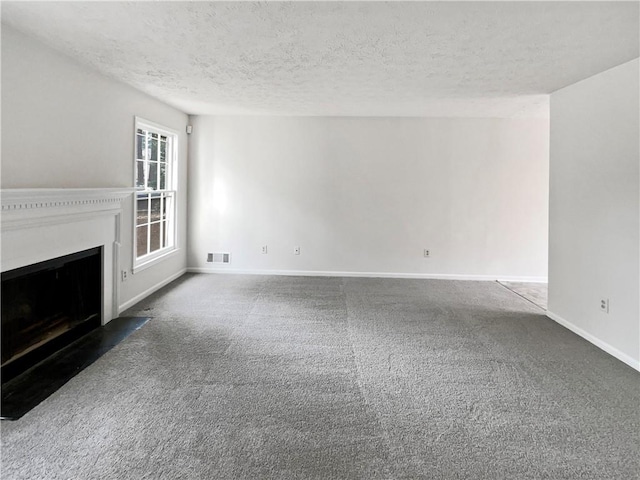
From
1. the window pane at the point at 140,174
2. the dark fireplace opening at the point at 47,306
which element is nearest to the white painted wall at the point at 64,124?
the window pane at the point at 140,174

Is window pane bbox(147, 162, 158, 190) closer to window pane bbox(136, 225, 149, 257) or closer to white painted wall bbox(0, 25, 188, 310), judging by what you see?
window pane bbox(136, 225, 149, 257)

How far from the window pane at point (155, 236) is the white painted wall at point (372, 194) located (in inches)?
33.7

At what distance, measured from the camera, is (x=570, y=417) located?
2.24 metres

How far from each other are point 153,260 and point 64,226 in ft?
5.90

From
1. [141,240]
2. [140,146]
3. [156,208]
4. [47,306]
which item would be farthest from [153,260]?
[47,306]

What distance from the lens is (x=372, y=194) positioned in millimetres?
5941

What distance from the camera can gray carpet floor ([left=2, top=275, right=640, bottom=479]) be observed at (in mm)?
1827

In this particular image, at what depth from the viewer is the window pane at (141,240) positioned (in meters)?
4.66

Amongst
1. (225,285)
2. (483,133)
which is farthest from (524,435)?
(483,133)

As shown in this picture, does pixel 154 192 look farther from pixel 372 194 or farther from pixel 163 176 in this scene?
pixel 372 194

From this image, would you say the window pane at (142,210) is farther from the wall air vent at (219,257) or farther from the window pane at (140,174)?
the wall air vent at (219,257)

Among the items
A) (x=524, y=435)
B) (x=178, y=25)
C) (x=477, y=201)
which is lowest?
(x=524, y=435)

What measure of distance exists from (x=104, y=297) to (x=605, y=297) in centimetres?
448

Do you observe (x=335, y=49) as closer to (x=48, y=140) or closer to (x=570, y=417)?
(x=48, y=140)
